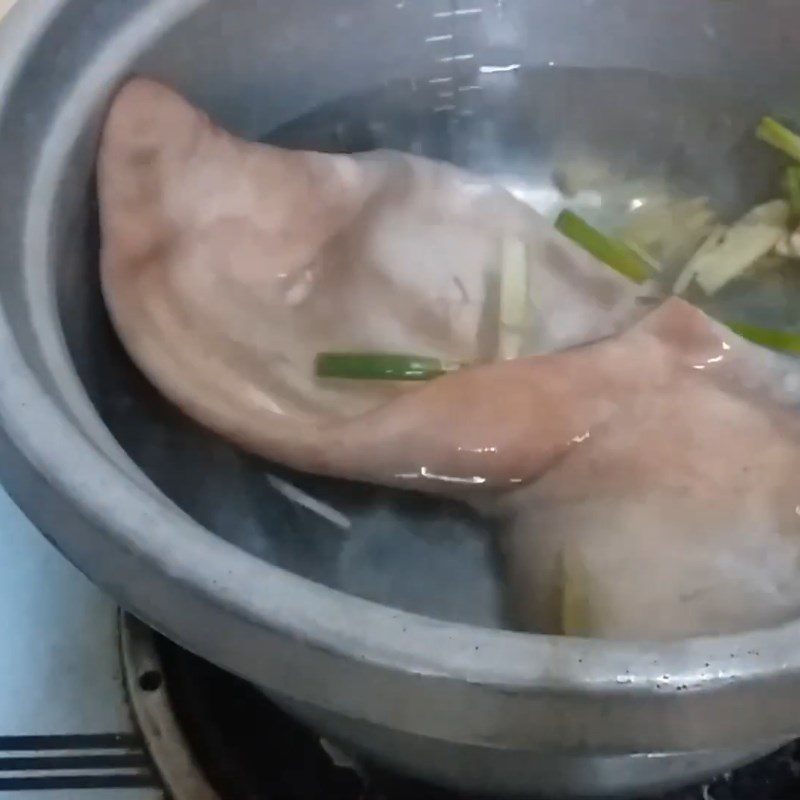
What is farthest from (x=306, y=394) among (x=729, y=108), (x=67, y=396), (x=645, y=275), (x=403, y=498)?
(x=729, y=108)

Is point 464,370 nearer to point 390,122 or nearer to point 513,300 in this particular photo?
point 513,300

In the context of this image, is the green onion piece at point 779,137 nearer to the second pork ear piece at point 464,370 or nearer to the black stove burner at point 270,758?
the second pork ear piece at point 464,370

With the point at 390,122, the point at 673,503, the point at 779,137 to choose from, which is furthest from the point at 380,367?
the point at 779,137

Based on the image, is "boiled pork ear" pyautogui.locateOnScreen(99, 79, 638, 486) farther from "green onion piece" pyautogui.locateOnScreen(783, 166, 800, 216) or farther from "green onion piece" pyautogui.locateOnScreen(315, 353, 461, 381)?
"green onion piece" pyautogui.locateOnScreen(783, 166, 800, 216)

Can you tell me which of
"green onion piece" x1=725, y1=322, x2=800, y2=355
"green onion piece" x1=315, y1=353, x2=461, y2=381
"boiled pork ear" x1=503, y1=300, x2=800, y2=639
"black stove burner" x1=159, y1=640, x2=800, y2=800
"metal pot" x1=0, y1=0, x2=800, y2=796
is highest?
"metal pot" x1=0, y1=0, x2=800, y2=796

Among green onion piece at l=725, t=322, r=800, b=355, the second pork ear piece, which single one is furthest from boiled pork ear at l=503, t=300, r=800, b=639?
green onion piece at l=725, t=322, r=800, b=355

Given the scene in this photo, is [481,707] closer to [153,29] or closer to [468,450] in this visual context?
[468,450]

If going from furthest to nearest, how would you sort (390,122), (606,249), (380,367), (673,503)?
1. (390,122)
2. (606,249)
3. (380,367)
4. (673,503)

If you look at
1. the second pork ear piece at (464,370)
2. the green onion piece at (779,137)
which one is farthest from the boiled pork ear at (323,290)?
the green onion piece at (779,137)
